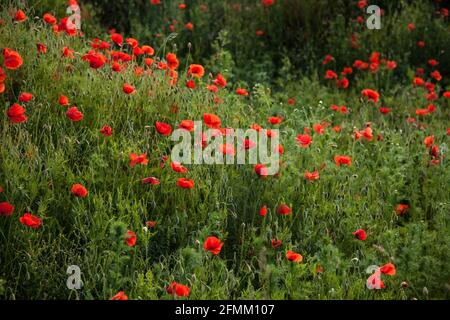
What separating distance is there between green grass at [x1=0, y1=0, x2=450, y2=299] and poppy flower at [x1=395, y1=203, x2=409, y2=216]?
0.13 feet

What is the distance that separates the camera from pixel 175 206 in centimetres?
365

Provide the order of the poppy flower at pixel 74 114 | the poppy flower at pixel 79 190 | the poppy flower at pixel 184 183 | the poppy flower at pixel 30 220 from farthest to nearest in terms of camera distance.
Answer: the poppy flower at pixel 74 114 → the poppy flower at pixel 184 183 → the poppy flower at pixel 79 190 → the poppy flower at pixel 30 220

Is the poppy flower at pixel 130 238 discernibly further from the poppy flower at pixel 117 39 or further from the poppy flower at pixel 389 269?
the poppy flower at pixel 117 39

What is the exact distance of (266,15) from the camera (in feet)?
25.2

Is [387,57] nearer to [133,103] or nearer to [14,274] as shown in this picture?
[133,103]

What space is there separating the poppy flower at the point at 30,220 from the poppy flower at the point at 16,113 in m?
0.66

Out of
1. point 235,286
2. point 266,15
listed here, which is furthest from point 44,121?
point 266,15

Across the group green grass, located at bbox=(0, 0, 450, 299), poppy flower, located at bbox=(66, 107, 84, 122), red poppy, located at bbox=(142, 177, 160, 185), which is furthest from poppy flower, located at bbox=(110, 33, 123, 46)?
red poppy, located at bbox=(142, 177, 160, 185)

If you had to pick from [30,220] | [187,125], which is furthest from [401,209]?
[30,220]

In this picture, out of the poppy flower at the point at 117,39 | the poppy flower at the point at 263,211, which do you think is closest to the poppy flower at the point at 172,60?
the poppy flower at the point at 117,39

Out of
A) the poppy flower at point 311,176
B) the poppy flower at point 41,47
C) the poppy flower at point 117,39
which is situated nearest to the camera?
the poppy flower at point 311,176

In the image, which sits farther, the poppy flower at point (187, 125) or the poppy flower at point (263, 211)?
the poppy flower at point (187, 125)

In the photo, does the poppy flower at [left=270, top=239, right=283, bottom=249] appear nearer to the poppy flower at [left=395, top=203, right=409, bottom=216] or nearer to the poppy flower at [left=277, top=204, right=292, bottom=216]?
the poppy flower at [left=277, top=204, right=292, bottom=216]

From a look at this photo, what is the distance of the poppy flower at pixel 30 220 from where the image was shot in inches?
125
